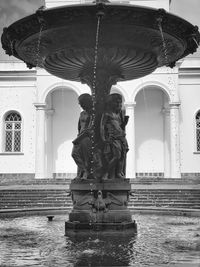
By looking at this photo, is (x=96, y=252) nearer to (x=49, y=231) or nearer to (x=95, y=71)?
(x=49, y=231)

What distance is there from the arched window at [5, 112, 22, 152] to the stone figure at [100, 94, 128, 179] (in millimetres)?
21294

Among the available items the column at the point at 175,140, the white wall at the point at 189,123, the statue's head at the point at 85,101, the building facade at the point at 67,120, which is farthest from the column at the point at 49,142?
the statue's head at the point at 85,101

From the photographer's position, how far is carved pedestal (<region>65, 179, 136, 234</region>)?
259 inches

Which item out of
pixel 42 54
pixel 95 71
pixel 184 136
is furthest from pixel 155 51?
pixel 184 136

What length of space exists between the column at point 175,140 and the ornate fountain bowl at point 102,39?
681 inches

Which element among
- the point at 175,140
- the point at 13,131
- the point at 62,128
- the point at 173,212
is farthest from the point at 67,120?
the point at 173,212

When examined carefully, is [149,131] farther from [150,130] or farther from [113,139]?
[113,139]

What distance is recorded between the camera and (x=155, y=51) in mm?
6824

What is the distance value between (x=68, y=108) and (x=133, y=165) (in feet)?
19.8

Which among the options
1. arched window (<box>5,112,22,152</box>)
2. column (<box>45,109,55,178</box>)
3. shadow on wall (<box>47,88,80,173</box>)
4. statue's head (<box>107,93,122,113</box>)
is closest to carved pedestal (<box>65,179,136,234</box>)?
statue's head (<box>107,93,122,113</box>)

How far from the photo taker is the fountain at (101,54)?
19.1ft

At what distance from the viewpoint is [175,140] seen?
24.8 meters

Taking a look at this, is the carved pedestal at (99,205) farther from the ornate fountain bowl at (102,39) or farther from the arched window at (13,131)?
the arched window at (13,131)

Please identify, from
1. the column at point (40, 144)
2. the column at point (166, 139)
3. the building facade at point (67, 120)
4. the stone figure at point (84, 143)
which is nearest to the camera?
the stone figure at point (84, 143)
